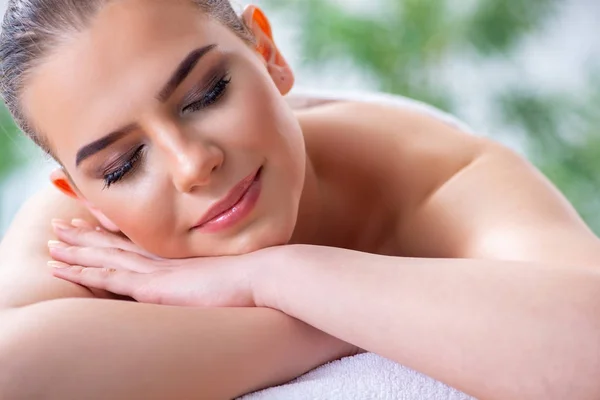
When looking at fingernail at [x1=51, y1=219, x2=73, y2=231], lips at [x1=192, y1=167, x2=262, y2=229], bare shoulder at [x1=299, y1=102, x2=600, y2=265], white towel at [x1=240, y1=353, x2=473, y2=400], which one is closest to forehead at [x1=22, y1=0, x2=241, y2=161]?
lips at [x1=192, y1=167, x2=262, y2=229]

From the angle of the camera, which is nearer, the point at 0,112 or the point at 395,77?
the point at 0,112

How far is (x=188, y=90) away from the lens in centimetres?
91

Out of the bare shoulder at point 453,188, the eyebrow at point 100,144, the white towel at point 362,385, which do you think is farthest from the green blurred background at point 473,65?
the white towel at point 362,385

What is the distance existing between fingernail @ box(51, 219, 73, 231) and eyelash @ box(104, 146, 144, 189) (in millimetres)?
217

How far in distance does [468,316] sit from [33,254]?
64 centimetres

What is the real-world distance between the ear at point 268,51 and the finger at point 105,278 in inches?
14.8

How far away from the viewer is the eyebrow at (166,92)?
88cm

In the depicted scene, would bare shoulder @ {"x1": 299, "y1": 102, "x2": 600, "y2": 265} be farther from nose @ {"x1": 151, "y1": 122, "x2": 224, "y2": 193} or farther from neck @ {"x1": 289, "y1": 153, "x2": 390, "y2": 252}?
nose @ {"x1": 151, "y1": 122, "x2": 224, "y2": 193}

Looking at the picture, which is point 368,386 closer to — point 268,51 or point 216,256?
point 216,256

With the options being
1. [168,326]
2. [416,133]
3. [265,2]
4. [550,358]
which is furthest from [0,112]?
[550,358]

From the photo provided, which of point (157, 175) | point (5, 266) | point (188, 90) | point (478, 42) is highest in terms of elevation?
point (478, 42)

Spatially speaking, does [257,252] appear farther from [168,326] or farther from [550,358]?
[550,358]

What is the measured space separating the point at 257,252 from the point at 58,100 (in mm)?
305

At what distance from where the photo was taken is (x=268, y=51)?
1158 mm
